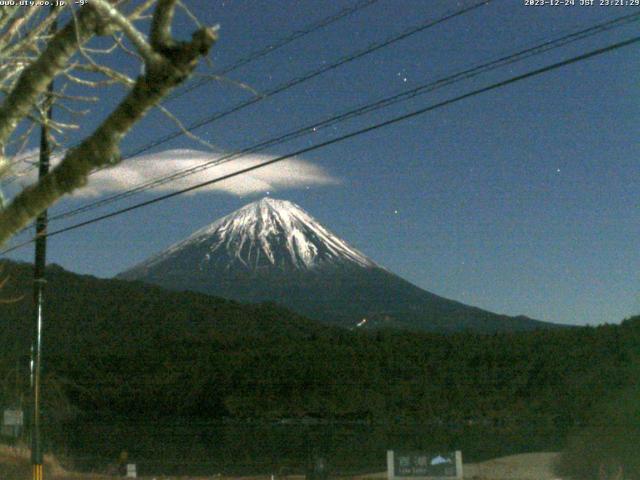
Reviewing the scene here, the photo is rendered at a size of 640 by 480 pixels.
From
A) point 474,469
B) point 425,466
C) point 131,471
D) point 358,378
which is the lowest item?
point 474,469

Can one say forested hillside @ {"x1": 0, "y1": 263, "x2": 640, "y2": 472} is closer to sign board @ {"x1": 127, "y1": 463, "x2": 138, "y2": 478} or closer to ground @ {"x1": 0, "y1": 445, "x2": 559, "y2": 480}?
ground @ {"x1": 0, "y1": 445, "x2": 559, "y2": 480}

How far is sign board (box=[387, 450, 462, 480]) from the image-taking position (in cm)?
2106

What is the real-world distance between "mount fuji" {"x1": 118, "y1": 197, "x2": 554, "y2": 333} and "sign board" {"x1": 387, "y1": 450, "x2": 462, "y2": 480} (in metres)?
119

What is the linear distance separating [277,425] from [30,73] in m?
35.2

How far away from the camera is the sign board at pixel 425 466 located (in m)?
21.1

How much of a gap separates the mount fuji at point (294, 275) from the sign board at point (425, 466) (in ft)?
389

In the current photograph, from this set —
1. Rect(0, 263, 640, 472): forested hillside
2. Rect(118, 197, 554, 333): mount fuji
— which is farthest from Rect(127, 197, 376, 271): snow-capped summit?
Rect(0, 263, 640, 472): forested hillside

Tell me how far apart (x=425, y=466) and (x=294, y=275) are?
533 ft

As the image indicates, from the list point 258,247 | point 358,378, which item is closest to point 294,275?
point 258,247

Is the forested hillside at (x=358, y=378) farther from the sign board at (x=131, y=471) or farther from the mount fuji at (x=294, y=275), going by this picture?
the mount fuji at (x=294, y=275)

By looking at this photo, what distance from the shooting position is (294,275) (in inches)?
7229

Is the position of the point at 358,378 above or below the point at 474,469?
above

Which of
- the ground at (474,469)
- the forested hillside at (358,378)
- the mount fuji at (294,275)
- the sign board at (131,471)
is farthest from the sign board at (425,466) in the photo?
the mount fuji at (294,275)

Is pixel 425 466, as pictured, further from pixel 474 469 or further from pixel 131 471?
pixel 474 469
